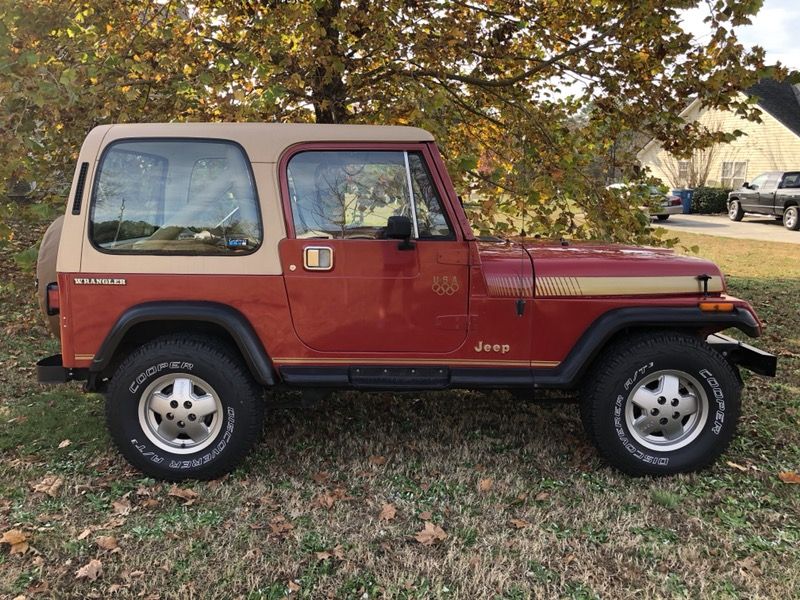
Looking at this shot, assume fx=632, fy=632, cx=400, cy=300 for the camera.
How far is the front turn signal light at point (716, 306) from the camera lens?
3.51 m

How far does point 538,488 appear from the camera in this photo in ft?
11.8

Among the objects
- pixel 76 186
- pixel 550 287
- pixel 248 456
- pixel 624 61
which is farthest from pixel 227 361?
pixel 624 61

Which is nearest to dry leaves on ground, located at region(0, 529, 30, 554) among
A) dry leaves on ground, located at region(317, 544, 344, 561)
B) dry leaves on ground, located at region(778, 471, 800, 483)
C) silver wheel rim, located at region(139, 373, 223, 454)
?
silver wheel rim, located at region(139, 373, 223, 454)

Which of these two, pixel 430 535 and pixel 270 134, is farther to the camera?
pixel 270 134

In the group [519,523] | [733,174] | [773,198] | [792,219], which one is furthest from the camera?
[733,174]

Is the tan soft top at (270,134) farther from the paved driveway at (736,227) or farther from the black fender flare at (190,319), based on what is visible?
the paved driveway at (736,227)

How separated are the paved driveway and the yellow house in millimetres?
3828

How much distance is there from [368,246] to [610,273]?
4.49 ft

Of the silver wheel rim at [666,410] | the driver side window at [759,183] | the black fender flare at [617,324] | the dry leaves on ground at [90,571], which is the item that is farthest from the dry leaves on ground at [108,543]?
the driver side window at [759,183]

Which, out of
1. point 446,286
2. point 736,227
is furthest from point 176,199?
point 736,227

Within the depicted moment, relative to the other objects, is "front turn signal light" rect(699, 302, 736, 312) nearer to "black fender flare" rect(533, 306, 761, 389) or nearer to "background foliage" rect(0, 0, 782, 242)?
"black fender flare" rect(533, 306, 761, 389)

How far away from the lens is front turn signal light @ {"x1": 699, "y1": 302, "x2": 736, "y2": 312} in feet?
11.5

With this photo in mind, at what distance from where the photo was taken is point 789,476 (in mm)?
3680

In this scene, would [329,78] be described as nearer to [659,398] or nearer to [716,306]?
[716,306]
